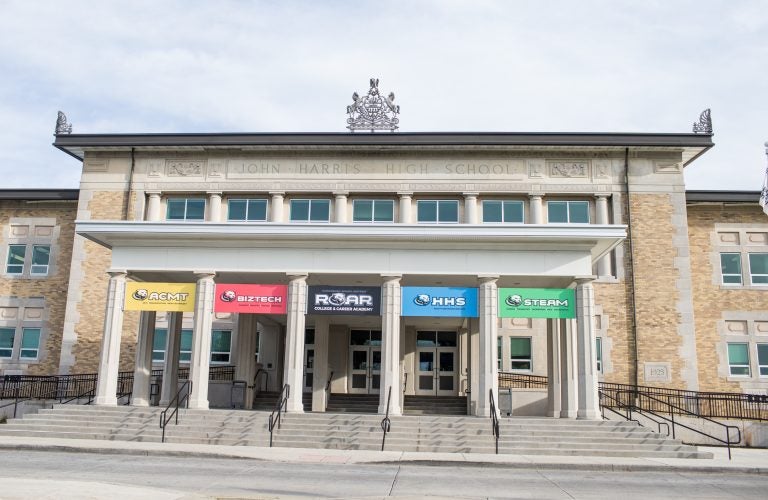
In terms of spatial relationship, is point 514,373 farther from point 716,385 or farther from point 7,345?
point 7,345

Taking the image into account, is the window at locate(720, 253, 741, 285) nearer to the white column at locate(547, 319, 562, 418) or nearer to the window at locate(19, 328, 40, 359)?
the white column at locate(547, 319, 562, 418)

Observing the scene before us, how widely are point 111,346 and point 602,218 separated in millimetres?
19719

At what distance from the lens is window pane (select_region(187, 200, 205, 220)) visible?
34031 millimetres

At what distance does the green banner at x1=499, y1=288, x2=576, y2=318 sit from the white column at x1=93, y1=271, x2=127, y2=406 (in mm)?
12640

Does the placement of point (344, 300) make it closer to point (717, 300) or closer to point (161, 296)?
point (161, 296)

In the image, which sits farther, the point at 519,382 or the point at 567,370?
the point at 519,382

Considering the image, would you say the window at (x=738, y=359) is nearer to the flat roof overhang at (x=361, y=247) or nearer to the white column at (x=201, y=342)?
the flat roof overhang at (x=361, y=247)

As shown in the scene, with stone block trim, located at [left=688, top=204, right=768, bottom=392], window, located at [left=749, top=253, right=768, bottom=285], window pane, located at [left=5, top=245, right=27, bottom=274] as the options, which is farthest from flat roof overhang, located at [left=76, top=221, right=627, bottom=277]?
window pane, located at [left=5, top=245, right=27, bottom=274]

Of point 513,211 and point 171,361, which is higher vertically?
point 513,211

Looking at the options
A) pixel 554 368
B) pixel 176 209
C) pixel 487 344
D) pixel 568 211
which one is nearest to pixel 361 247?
pixel 487 344

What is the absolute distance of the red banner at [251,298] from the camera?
1009 inches

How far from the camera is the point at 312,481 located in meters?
15.1

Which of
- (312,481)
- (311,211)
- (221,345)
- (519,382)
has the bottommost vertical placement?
(312,481)

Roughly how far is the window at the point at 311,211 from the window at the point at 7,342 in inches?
542
